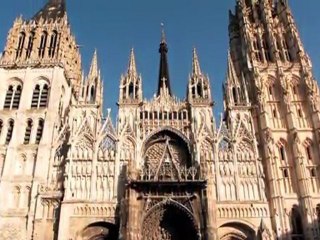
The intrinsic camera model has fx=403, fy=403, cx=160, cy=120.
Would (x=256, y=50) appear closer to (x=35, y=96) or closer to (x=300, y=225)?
(x=300, y=225)

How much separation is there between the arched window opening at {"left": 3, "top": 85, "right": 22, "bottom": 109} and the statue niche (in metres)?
10.9

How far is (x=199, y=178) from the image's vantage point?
83.1 ft

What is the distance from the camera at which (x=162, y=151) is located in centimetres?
2847

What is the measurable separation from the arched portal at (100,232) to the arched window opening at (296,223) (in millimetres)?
11208

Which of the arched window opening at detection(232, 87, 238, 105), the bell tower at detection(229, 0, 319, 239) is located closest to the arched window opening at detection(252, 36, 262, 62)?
the bell tower at detection(229, 0, 319, 239)

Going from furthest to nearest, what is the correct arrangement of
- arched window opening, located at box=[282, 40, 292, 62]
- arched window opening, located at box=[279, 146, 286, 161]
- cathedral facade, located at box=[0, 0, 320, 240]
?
arched window opening, located at box=[282, 40, 292, 62]
arched window opening, located at box=[279, 146, 286, 161]
cathedral facade, located at box=[0, 0, 320, 240]

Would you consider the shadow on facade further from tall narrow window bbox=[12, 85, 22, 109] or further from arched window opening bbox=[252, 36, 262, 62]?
tall narrow window bbox=[12, 85, 22, 109]

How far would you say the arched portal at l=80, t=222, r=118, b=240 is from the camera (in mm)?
25236

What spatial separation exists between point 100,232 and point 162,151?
274 inches

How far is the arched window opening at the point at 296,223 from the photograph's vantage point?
25047 millimetres

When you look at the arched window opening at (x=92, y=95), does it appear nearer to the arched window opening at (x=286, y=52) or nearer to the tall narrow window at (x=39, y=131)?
the tall narrow window at (x=39, y=131)

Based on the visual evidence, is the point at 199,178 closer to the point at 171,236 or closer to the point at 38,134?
the point at 171,236

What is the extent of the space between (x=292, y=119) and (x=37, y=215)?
60.5 feet

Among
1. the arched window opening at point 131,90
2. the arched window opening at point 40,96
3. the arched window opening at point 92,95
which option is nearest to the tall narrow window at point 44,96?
the arched window opening at point 40,96
